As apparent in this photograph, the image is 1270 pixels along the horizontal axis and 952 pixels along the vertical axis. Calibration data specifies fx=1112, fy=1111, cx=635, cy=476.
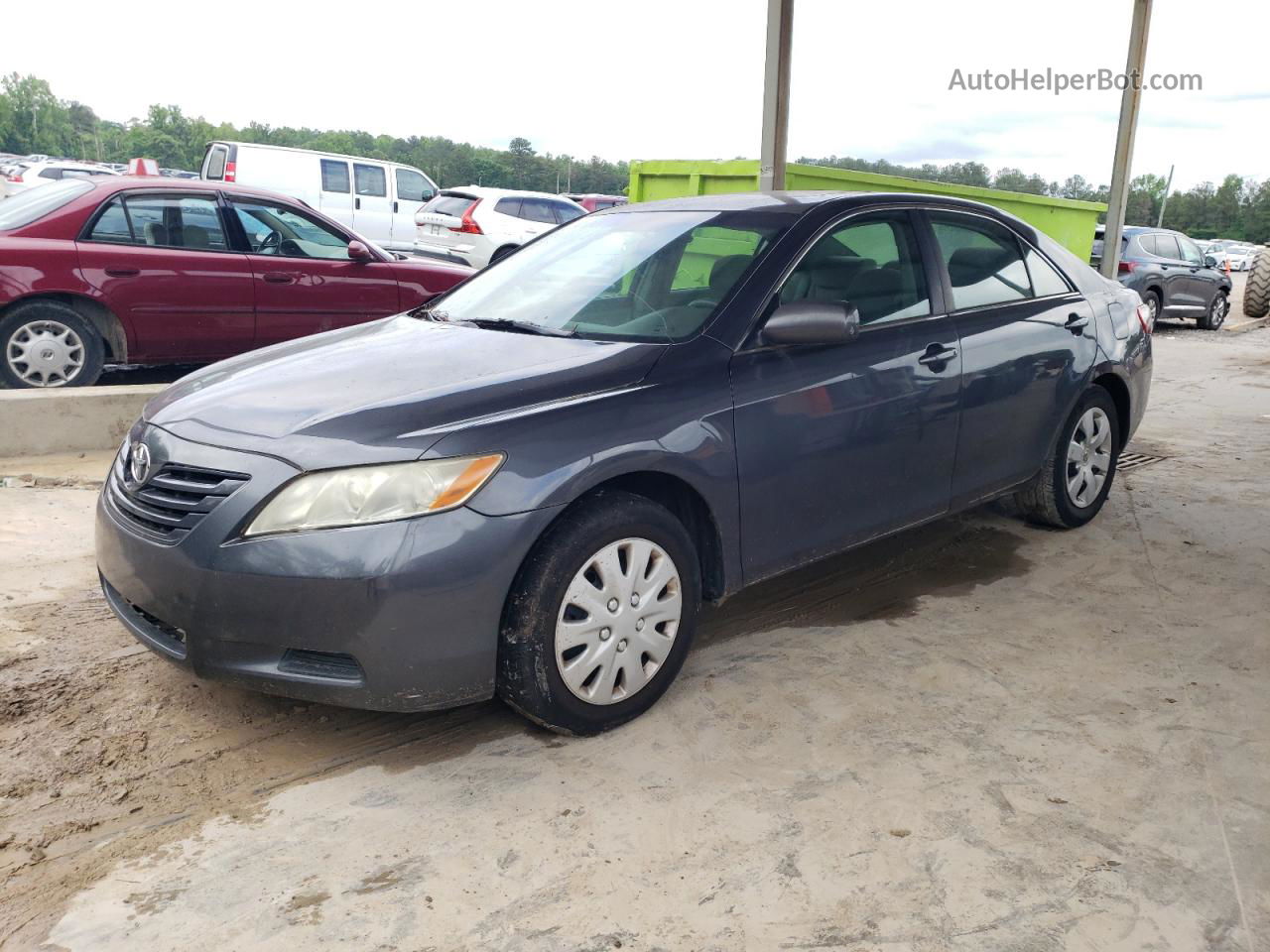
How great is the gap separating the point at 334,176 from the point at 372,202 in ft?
2.48

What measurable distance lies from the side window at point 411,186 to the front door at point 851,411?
14523mm

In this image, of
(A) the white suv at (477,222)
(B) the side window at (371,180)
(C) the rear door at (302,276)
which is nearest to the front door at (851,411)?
(C) the rear door at (302,276)

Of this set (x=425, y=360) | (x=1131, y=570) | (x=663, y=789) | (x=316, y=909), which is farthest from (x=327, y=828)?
(x=1131, y=570)

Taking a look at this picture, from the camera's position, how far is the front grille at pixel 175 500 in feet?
9.53

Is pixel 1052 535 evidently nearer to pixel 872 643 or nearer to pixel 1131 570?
pixel 1131 570

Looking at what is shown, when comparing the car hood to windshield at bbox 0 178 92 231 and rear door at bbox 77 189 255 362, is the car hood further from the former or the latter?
windshield at bbox 0 178 92 231

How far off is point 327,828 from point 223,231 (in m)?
5.77

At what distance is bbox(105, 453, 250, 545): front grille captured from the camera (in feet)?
9.53

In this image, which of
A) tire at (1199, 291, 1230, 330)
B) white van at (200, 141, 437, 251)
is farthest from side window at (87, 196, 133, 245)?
tire at (1199, 291, 1230, 330)

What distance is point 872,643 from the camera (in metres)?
3.99

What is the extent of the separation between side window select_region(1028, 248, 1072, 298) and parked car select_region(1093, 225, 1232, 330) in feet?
39.8

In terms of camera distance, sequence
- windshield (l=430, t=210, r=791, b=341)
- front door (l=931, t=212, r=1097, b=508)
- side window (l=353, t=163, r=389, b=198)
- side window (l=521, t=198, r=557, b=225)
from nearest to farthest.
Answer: windshield (l=430, t=210, r=791, b=341) < front door (l=931, t=212, r=1097, b=508) < side window (l=521, t=198, r=557, b=225) < side window (l=353, t=163, r=389, b=198)

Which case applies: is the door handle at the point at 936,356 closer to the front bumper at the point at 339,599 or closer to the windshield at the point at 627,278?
the windshield at the point at 627,278

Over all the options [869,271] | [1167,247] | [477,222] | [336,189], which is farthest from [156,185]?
[1167,247]
